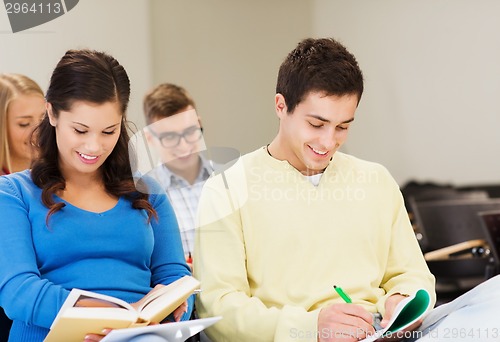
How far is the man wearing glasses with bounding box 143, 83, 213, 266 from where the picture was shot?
3.00 metres

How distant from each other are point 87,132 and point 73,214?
8.2 inches

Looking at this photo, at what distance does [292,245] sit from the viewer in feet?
6.86

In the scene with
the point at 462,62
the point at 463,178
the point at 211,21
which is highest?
the point at 211,21

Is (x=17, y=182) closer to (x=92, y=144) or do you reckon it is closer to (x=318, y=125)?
(x=92, y=144)

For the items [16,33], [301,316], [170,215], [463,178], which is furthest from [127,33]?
[463,178]

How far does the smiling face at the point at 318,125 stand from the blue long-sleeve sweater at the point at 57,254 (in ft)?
1.48

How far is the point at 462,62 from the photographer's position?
728 centimetres

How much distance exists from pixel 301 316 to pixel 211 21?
434 centimetres

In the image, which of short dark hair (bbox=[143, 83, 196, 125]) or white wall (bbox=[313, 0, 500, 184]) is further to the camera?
white wall (bbox=[313, 0, 500, 184])

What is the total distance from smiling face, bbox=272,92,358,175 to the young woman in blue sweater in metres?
0.43

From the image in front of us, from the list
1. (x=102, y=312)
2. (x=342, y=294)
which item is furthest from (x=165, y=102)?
(x=102, y=312)

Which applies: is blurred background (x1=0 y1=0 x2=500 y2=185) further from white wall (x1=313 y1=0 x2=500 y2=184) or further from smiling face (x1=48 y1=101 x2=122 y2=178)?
smiling face (x1=48 y1=101 x2=122 y2=178)

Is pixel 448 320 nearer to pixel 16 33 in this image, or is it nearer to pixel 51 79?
pixel 51 79

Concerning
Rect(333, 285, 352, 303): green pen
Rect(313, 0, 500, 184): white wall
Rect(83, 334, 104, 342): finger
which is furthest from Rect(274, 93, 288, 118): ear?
Rect(313, 0, 500, 184): white wall
